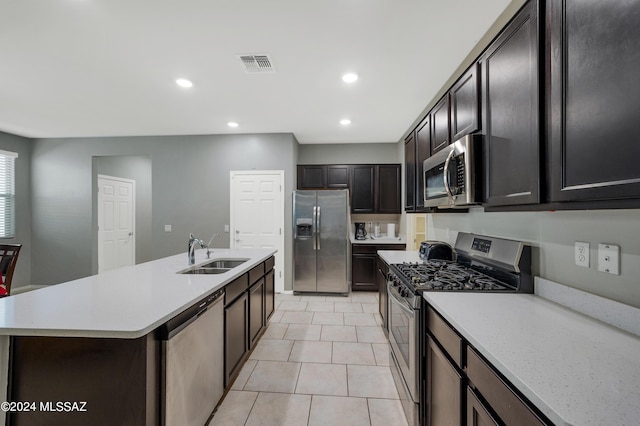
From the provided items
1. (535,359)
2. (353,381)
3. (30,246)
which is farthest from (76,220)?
(535,359)

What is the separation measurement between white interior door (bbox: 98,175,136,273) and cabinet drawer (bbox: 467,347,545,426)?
6138mm

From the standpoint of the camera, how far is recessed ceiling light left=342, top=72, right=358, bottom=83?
2691mm

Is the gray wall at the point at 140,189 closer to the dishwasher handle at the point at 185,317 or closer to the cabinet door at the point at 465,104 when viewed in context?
the dishwasher handle at the point at 185,317

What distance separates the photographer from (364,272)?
15.5ft

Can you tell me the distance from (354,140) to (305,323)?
11.0ft

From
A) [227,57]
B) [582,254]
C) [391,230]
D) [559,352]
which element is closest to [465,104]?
[582,254]

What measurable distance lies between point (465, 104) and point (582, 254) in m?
1.05

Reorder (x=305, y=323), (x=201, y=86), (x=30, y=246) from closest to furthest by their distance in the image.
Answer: (x=201, y=86), (x=305, y=323), (x=30, y=246)

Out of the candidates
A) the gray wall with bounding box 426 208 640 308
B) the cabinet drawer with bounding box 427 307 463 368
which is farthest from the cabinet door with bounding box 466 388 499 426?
the gray wall with bounding box 426 208 640 308

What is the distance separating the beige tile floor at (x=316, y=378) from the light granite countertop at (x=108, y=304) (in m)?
0.90

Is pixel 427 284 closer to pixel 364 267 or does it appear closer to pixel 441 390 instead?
pixel 441 390

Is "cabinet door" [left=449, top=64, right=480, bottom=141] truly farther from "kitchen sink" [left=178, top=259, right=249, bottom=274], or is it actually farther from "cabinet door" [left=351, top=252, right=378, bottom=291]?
"cabinet door" [left=351, top=252, right=378, bottom=291]

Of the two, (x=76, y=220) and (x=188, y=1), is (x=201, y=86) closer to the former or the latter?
(x=188, y=1)

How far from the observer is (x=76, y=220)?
4.90m
